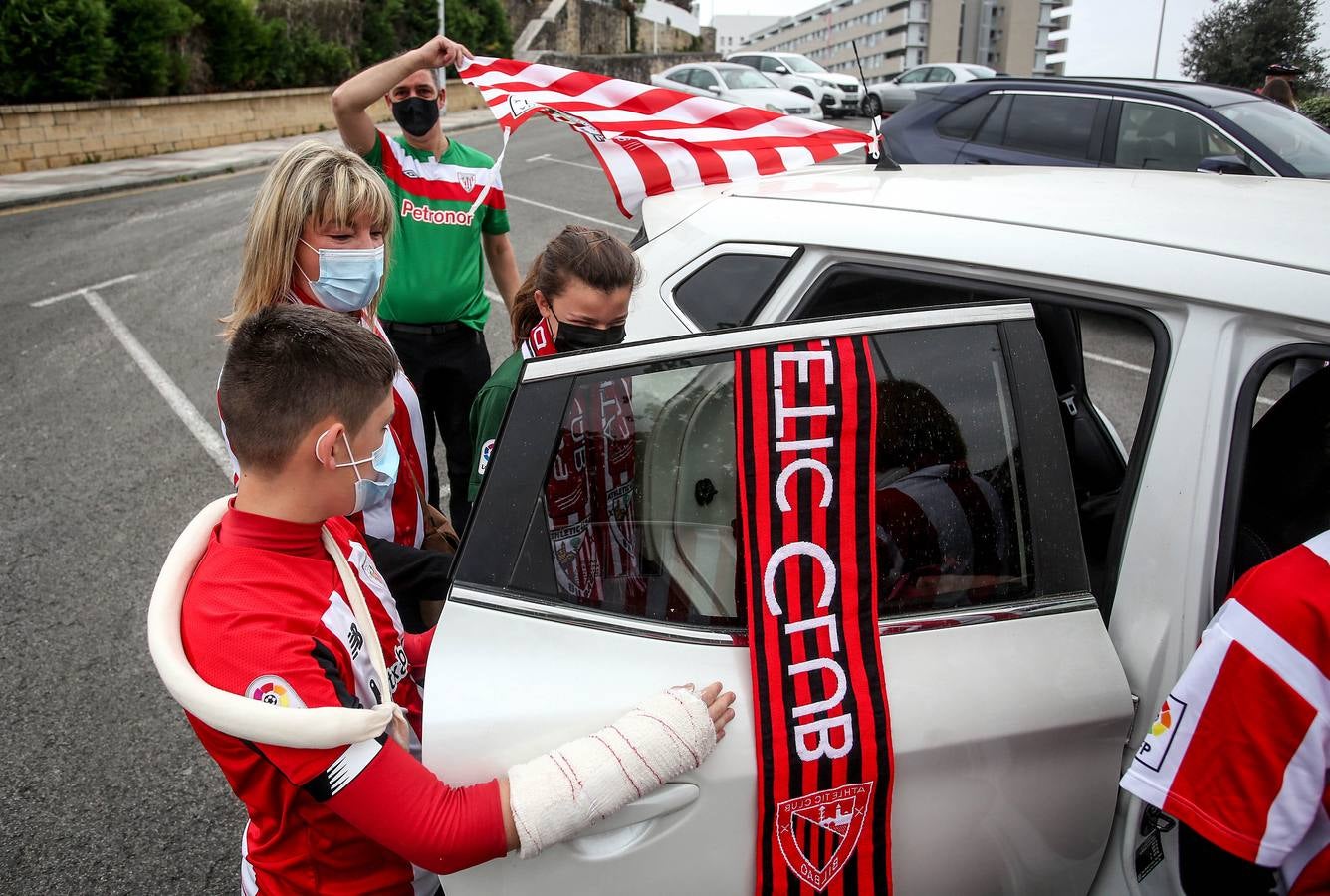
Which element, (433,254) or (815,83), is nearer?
(433,254)

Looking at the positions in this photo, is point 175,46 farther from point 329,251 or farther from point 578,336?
point 578,336

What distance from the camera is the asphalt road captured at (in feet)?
8.39

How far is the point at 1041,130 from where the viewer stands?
745 centimetres

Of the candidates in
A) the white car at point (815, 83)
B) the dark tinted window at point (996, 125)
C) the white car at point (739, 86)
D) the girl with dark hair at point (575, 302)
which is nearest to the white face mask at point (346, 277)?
the girl with dark hair at point (575, 302)

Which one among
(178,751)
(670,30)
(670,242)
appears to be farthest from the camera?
(670,30)

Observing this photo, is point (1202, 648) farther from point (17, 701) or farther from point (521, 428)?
point (17, 701)

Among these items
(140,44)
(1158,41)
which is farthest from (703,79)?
(1158,41)

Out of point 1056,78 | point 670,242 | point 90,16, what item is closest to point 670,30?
point 90,16

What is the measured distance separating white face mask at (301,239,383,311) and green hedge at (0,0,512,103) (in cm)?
1633

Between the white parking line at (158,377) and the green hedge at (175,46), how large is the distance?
9.33 m

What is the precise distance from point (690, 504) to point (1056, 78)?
7.50 m

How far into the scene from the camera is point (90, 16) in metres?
15.6

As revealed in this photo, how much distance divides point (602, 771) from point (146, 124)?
64.7 ft

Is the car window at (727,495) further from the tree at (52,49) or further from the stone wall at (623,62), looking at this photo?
the stone wall at (623,62)
